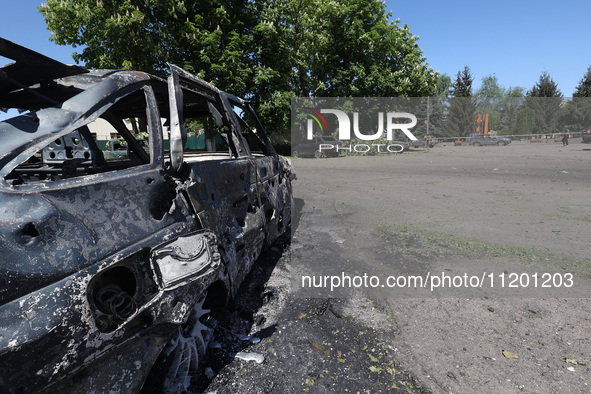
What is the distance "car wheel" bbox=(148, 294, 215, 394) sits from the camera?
1895mm

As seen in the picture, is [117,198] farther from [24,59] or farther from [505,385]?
[505,385]

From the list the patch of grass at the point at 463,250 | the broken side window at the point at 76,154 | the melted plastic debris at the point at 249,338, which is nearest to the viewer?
the melted plastic debris at the point at 249,338

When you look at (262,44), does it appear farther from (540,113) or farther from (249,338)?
(540,113)

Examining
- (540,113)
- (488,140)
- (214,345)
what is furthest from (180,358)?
(540,113)

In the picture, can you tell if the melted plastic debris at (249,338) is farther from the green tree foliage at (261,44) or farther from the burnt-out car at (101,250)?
the green tree foliage at (261,44)

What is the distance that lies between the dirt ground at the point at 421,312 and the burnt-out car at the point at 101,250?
2.16 ft

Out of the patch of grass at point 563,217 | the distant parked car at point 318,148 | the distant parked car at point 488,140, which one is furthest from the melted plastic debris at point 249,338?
the distant parked car at point 488,140

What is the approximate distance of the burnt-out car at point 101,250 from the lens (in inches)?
48.5

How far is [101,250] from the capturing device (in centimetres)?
145

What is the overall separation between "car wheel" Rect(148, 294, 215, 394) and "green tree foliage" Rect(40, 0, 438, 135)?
1660cm

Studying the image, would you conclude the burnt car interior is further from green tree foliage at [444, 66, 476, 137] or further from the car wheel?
green tree foliage at [444, 66, 476, 137]

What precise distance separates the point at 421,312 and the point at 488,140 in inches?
1573

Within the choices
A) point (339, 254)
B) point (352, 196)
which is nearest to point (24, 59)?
point (339, 254)

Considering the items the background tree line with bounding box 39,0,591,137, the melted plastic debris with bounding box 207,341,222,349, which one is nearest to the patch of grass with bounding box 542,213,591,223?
the melted plastic debris with bounding box 207,341,222,349
